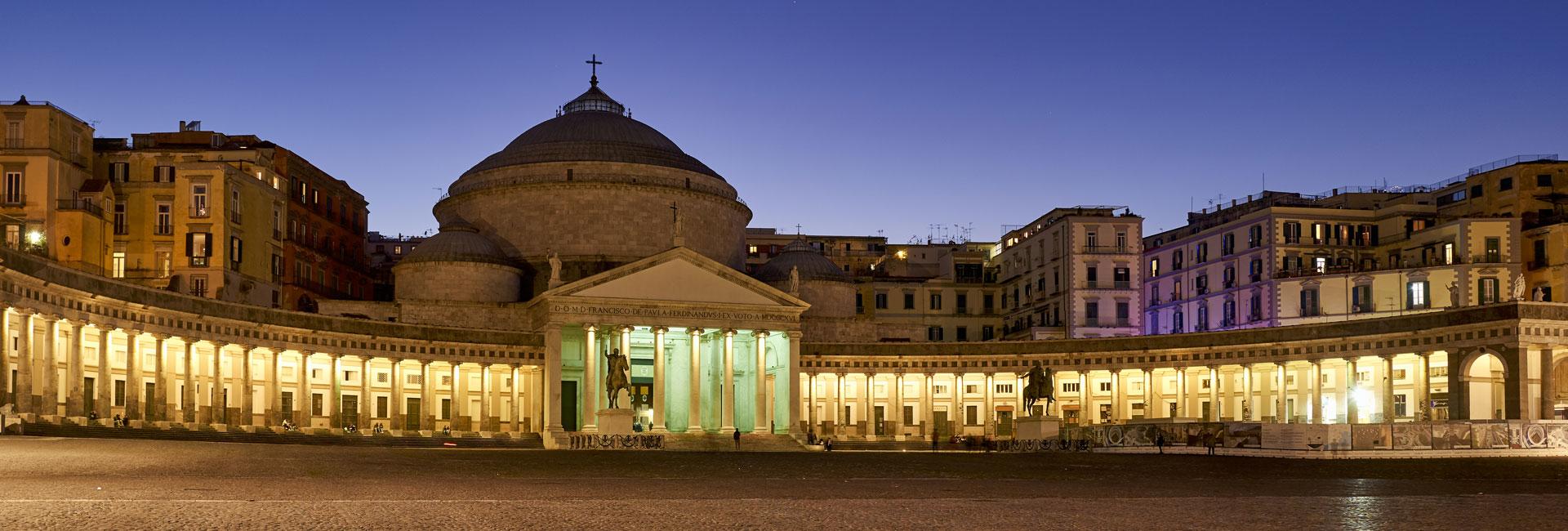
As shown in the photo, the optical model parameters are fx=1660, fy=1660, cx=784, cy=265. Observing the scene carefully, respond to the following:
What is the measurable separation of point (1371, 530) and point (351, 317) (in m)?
64.8

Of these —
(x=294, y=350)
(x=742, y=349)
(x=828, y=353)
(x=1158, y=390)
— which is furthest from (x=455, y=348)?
(x=1158, y=390)

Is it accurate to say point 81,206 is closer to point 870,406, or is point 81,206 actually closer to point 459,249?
point 459,249

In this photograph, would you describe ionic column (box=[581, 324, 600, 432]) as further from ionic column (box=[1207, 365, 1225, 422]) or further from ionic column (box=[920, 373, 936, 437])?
ionic column (box=[1207, 365, 1225, 422])

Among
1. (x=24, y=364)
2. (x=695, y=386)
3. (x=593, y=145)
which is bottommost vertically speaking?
(x=695, y=386)

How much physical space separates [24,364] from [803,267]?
4996 centimetres

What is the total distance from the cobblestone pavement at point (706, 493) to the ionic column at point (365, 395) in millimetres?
34346

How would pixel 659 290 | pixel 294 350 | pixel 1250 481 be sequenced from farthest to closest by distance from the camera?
1. pixel 659 290
2. pixel 294 350
3. pixel 1250 481

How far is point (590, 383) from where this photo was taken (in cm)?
8056

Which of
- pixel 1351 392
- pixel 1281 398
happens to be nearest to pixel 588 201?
pixel 1281 398

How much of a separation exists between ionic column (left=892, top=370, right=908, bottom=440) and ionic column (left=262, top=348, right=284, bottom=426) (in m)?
33.6

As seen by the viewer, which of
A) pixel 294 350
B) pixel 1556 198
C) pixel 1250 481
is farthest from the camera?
pixel 1556 198

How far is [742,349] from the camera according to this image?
87.4 m

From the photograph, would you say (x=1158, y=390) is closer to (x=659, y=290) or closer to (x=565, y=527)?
(x=659, y=290)

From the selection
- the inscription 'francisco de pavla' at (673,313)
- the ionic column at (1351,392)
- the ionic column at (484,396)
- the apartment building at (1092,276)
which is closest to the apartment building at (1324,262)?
the apartment building at (1092,276)
